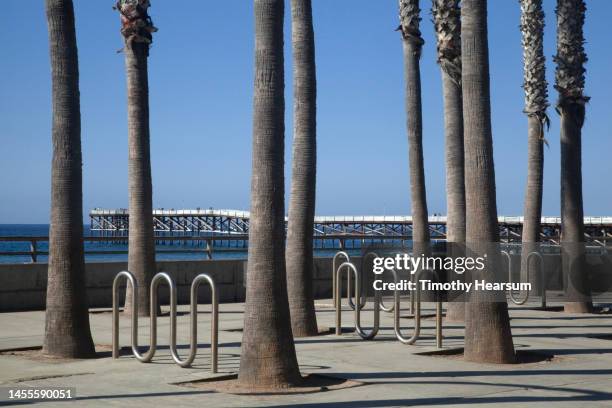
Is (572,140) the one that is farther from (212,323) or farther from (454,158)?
(212,323)

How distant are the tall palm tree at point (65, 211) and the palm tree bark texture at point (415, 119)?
9716mm

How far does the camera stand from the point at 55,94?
469 inches

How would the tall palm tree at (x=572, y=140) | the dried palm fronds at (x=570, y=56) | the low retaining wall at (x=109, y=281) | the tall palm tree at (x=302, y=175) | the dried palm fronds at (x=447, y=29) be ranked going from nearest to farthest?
the tall palm tree at (x=302, y=175), the dried palm fronds at (x=447, y=29), the low retaining wall at (x=109, y=281), the tall palm tree at (x=572, y=140), the dried palm fronds at (x=570, y=56)

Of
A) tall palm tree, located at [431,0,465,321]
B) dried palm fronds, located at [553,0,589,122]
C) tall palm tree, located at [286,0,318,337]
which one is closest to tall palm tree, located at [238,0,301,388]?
tall palm tree, located at [286,0,318,337]

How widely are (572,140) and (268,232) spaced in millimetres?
10510

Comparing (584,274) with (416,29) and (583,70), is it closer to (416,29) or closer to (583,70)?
(583,70)

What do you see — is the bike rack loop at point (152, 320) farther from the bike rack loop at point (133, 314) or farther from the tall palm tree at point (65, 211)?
the tall palm tree at point (65, 211)

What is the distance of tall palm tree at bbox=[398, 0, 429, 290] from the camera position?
2036 cm

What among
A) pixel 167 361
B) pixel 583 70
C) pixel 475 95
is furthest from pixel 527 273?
pixel 167 361

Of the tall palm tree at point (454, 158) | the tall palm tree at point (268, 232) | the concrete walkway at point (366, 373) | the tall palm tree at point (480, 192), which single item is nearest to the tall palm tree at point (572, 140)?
the tall palm tree at point (454, 158)

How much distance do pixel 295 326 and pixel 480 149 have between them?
3968 millimetres

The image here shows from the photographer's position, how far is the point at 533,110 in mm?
22312

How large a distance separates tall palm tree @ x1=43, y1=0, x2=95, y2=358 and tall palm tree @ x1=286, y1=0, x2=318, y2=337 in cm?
338

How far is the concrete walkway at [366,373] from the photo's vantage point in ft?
29.0
